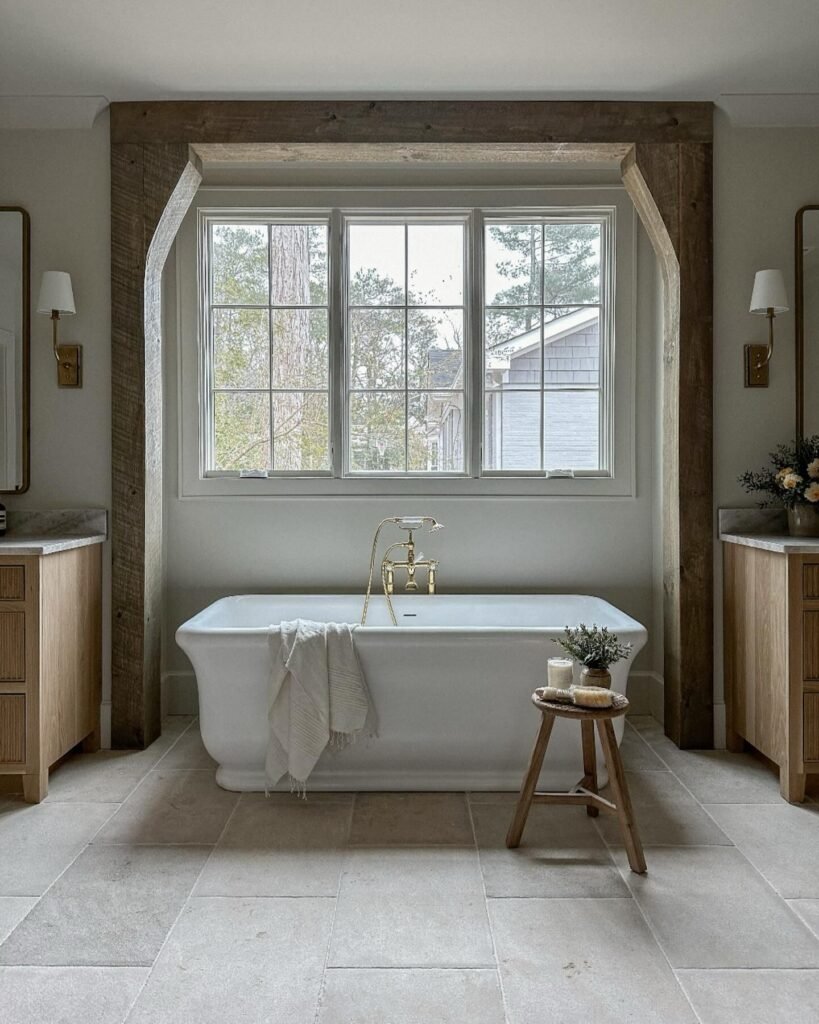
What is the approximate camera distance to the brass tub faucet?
3.41 m

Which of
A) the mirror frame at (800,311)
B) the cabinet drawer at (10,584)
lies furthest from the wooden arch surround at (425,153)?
the cabinet drawer at (10,584)

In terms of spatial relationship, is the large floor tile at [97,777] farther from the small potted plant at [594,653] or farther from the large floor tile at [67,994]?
the small potted plant at [594,653]

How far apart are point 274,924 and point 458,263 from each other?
295cm

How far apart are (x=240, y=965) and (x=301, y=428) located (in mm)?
2489

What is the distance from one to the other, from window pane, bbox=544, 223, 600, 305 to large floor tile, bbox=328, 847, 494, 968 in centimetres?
259

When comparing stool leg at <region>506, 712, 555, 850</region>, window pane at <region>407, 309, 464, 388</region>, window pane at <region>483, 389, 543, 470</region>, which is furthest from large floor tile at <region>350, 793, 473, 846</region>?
window pane at <region>407, 309, 464, 388</region>

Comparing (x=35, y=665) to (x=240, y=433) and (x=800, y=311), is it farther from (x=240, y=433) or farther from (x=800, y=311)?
(x=800, y=311)

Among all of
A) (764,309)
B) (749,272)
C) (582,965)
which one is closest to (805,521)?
(764,309)

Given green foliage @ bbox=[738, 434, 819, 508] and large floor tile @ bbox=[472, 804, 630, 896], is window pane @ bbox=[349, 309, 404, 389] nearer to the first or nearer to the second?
green foliage @ bbox=[738, 434, 819, 508]

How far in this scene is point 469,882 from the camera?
210 cm

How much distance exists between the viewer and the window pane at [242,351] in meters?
3.76

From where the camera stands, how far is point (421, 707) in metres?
2.69

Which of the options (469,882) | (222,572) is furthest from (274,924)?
(222,572)

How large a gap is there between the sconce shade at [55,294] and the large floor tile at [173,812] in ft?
6.09
